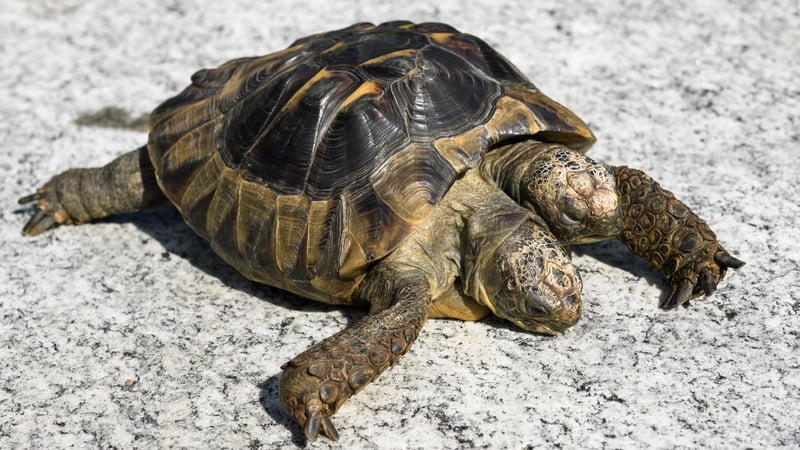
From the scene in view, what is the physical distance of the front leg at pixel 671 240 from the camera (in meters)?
3.97

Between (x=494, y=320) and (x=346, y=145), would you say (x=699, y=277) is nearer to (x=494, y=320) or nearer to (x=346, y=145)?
(x=494, y=320)

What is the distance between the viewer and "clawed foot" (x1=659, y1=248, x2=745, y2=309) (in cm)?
395

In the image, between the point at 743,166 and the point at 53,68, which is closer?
the point at 743,166

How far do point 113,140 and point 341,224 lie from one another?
94.9 inches

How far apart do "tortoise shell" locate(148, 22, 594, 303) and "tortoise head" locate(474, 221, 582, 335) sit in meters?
0.38

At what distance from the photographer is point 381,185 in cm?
387

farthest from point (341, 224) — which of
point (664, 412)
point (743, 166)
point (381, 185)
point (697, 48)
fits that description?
point (697, 48)

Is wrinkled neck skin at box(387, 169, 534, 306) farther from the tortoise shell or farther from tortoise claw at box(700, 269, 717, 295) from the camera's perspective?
tortoise claw at box(700, 269, 717, 295)

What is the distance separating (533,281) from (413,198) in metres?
0.60

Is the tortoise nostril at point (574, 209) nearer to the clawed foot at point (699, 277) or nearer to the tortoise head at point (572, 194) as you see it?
the tortoise head at point (572, 194)

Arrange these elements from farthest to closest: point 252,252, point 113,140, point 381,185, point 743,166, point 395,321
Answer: point 113,140
point 743,166
point 252,252
point 381,185
point 395,321

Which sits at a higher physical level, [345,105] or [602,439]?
[345,105]

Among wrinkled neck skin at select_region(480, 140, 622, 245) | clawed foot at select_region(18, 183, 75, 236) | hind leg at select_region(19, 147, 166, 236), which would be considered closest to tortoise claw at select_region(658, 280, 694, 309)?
wrinkled neck skin at select_region(480, 140, 622, 245)

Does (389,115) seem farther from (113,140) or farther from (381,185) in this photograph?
(113,140)
